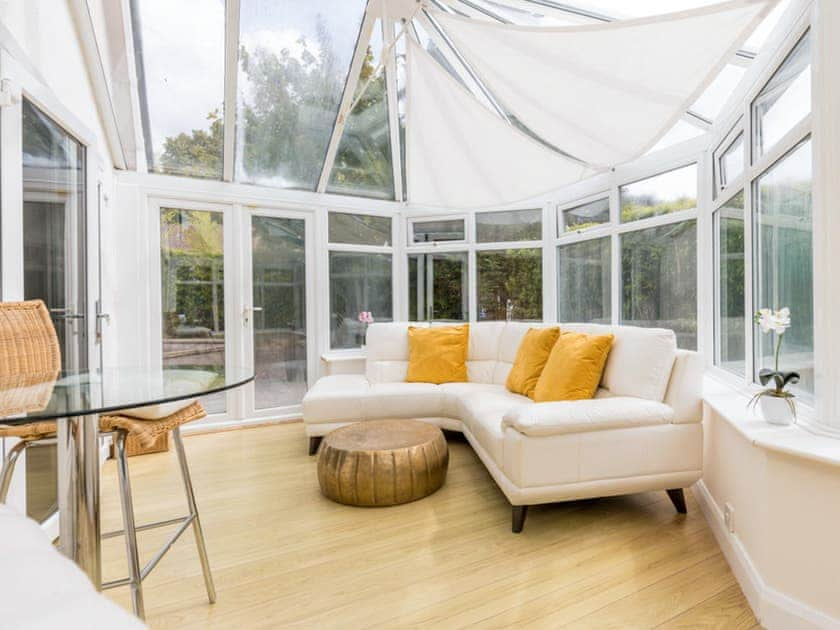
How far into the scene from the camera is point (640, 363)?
7.94 ft

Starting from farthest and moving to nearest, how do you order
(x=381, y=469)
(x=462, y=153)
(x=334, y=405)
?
(x=462, y=153) < (x=334, y=405) < (x=381, y=469)

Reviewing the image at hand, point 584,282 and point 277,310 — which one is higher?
point 584,282

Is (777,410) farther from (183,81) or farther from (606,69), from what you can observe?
(183,81)

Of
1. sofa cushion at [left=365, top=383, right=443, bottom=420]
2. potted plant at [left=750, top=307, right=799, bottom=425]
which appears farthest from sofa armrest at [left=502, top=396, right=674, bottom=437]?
sofa cushion at [left=365, top=383, right=443, bottom=420]

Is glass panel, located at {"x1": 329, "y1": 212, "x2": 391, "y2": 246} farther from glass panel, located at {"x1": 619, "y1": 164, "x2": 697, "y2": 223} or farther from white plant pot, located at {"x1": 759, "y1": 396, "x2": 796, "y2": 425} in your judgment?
white plant pot, located at {"x1": 759, "y1": 396, "x2": 796, "y2": 425}

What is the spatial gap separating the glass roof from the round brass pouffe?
2.40 meters

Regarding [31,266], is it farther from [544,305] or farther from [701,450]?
[544,305]

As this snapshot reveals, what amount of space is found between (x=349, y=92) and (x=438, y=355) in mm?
2350

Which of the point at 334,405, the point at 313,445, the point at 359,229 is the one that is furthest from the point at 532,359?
the point at 359,229

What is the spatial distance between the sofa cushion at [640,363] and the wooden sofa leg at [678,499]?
501 mm

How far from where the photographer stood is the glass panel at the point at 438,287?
191 inches

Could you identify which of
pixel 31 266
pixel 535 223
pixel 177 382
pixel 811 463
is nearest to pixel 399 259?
pixel 535 223

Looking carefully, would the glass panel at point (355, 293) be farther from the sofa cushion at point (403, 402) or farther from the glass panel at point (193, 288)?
the sofa cushion at point (403, 402)

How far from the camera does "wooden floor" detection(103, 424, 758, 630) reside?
5.21ft
